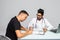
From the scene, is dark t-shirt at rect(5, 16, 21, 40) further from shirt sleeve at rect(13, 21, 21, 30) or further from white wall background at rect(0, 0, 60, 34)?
white wall background at rect(0, 0, 60, 34)

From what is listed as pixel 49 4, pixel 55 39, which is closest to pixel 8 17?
pixel 49 4

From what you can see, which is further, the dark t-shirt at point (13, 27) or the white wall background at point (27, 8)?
the white wall background at point (27, 8)

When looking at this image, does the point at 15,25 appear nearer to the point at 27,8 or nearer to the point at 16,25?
the point at 16,25

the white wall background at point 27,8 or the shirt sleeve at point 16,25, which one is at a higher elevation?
the white wall background at point 27,8

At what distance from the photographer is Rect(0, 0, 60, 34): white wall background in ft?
14.9

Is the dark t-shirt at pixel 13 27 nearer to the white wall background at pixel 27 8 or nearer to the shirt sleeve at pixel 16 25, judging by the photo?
the shirt sleeve at pixel 16 25

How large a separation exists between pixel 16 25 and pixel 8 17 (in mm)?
1849

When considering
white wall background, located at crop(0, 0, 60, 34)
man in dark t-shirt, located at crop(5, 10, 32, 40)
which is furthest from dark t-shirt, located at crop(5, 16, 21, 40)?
white wall background, located at crop(0, 0, 60, 34)

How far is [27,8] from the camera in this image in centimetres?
459

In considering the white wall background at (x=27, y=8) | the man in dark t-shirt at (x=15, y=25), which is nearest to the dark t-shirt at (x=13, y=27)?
the man in dark t-shirt at (x=15, y=25)

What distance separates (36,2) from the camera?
4.61 metres

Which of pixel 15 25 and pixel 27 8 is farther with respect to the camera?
pixel 27 8

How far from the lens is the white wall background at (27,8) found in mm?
4543

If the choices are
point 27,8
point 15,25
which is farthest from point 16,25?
point 27,8
